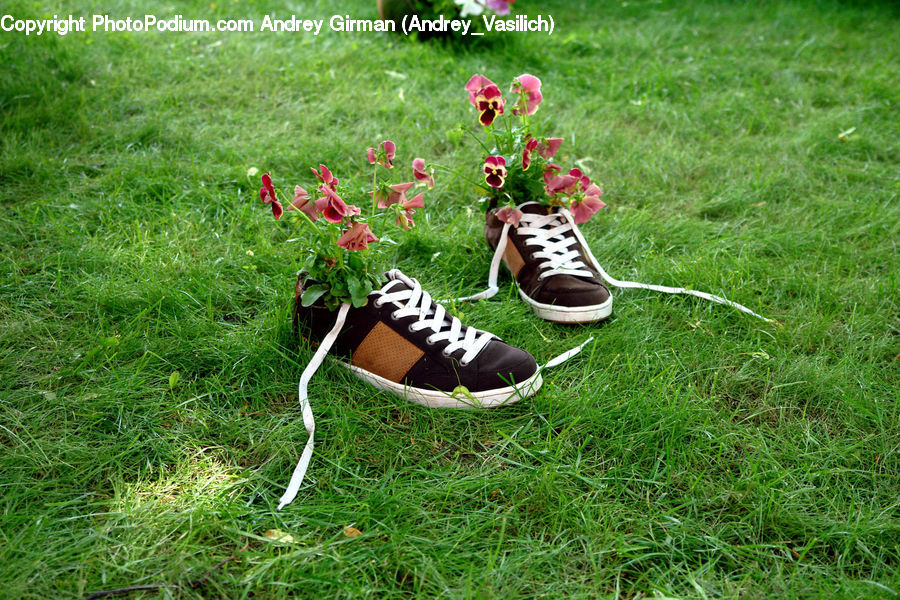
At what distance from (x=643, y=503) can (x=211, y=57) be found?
10.8 ft

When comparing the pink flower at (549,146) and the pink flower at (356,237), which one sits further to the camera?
the pink flower at (549,146)

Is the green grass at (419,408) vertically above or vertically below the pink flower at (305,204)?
below

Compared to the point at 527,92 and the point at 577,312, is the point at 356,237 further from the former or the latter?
the point at 527,92

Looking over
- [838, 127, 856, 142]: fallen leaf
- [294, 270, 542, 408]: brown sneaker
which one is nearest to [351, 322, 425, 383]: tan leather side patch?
[294, 270, 542, 408]: brown sneaker

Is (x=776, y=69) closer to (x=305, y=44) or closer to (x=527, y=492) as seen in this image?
(x=305, y=44)

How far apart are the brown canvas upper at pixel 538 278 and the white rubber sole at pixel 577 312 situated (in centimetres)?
1

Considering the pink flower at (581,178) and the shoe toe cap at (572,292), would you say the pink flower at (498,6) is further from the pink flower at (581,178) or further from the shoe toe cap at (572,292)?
the shoe toe cap at (572,292)

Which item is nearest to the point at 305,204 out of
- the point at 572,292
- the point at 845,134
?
the point at 572,292

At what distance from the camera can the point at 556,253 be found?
6.95ft

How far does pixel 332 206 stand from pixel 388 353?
378mm

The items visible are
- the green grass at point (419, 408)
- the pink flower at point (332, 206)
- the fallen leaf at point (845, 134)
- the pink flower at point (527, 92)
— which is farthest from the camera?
the fallen leaf at point (845, 134)

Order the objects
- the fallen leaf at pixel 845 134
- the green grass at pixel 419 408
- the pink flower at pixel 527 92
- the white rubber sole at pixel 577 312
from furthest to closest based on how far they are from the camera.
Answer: the fallen leaf at pixel 845 134 → the pink flower at pixel 527 92 → the white rubber sole at pixel 577 312 → the green grass at pixel 419 408

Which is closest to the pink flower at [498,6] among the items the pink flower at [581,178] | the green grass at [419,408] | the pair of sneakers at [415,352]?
the green grass at [419,408]

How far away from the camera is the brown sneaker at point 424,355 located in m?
1.68
